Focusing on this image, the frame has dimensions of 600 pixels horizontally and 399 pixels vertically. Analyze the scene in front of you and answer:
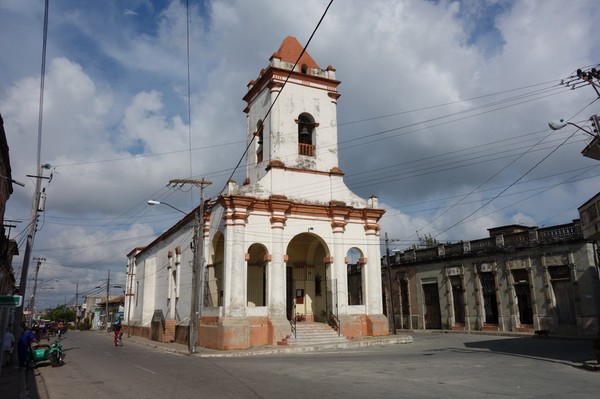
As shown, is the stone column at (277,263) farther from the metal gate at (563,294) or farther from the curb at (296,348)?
the metal gate at (563,294)

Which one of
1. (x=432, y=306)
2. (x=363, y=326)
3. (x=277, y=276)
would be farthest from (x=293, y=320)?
(x=432, y=306)

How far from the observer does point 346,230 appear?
25781 millimetres

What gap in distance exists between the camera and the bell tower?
25.6m

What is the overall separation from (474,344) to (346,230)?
8.47m

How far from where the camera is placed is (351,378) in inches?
462

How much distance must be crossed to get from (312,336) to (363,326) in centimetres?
316

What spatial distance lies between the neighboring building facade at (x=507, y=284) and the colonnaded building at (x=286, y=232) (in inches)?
375

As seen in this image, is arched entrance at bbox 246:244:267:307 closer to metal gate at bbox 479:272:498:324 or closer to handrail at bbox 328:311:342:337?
handrail at bbox 328:311:342:337

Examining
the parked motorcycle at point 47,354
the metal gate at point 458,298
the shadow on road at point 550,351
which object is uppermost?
the metal gate at point 458,298

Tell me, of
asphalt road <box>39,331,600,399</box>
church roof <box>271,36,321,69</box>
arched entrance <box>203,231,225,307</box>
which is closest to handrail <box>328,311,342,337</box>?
asphalt road <box>39,331,600,399</box>

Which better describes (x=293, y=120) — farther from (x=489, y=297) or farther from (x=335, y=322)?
(x=489, y=297)

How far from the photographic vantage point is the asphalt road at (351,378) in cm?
973

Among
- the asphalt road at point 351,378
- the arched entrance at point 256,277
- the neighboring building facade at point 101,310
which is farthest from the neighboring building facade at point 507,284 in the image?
the neighboring building facade at point 101,310

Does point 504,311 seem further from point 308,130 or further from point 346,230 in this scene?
point 308,130
